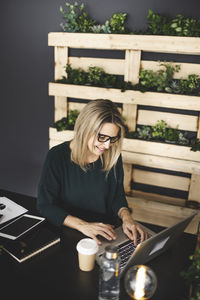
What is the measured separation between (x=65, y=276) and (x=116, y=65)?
1976 millimetres

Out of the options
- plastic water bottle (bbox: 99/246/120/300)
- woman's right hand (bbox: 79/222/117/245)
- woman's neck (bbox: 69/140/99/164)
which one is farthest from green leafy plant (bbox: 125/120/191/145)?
plastic water bottle (bbox: 99/246/120/300)

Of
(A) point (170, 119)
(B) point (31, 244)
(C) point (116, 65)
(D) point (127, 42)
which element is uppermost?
(D) point (127, 42)

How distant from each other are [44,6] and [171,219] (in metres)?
2.34

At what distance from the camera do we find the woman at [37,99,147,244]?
155 centimetres

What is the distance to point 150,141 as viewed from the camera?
2.51 m

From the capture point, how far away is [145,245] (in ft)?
3.47

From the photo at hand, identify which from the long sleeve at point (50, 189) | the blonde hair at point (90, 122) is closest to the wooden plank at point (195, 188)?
the blonde hair at point (90, 122)

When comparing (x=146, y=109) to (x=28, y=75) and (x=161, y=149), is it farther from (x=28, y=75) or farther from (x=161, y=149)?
(x=28, y=75)

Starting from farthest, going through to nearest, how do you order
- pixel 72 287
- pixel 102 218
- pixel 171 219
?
pixel 171 219, pixel 102 218, pixel 72 287

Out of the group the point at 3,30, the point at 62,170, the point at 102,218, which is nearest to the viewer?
the point at 102,218

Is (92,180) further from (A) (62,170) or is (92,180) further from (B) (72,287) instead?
(B) (72,287)

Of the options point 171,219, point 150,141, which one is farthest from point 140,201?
point 150,141

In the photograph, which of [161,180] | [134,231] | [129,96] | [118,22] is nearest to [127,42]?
[118,22]

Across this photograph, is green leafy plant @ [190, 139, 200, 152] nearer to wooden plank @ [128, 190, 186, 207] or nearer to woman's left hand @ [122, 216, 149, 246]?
wooden plank @ [128, 190, 186, 207]
